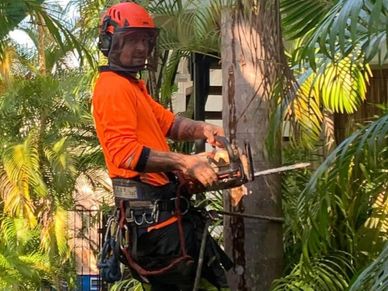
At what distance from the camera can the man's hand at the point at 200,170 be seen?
342 cm

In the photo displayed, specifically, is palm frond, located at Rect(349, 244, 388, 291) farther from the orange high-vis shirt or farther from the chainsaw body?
the orange high-vis shirt

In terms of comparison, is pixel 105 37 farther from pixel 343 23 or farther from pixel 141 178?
pixel 343 23

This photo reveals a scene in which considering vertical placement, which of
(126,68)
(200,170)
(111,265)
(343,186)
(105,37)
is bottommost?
(111,265)

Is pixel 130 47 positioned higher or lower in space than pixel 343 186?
higher

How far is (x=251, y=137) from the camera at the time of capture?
423 cm

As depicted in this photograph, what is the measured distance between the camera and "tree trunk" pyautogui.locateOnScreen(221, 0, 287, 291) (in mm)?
4172

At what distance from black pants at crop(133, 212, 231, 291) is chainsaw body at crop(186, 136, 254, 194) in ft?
0.89

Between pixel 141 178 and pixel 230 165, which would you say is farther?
pixel 141 178

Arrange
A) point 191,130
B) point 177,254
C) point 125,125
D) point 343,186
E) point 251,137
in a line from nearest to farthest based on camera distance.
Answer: point 125,125 → point 177,254 → point 343,186 → point 191,130 → point 251,137

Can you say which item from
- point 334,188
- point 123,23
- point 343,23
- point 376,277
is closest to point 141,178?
point 123,23

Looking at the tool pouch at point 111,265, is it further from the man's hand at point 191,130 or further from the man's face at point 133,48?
the man's face at point 133,48

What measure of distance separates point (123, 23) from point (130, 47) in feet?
0.38

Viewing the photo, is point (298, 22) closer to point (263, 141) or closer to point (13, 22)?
point (263, 141)

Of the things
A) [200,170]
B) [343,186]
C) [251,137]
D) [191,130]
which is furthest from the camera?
[251,137]
